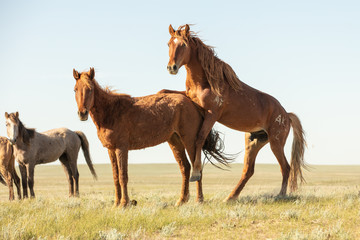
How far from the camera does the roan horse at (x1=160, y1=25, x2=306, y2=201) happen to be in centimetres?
847

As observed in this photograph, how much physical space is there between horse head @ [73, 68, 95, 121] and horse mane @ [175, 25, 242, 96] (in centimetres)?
202

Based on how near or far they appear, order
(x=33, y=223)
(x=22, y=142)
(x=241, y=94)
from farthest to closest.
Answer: (x=22, y=142), (x=241, y=94), (x=33, y=223)

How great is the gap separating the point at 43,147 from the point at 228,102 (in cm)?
725

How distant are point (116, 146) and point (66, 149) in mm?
7159

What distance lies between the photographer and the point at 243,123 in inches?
361

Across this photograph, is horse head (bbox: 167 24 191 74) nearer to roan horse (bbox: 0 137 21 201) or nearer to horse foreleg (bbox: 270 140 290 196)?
horse foreleg (bbox: 270 140 290 196)

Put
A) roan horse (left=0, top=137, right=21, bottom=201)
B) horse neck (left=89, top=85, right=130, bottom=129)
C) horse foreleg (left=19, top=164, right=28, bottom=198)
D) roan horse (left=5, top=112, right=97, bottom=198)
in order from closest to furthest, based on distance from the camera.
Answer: horse neck (left=89, top=85, right=130, bottom=129), roan horse (left=5, top=112, right=97, bottom=198), horse foreleg (left=19, top=164, right=28, bottom=198), roan horse (left=0, top=137, right=21, bottom=201)

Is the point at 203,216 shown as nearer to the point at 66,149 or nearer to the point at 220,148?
the point at 220,148

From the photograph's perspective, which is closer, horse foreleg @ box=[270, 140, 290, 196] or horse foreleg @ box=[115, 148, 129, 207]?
horse foreleg @ box=[115, 148, 129, 207]

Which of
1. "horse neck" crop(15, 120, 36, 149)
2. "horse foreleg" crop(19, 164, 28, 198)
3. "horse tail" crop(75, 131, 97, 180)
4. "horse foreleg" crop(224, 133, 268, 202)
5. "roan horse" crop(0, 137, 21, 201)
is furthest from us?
"horse tail" crop(75, 131, 97, 180)

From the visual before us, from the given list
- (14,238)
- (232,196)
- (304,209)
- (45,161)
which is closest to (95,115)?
(14,238)

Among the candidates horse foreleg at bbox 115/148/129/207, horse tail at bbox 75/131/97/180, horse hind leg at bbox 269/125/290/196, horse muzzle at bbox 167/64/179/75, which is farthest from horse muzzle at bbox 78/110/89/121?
horse tail at bbox 75/131/97/180

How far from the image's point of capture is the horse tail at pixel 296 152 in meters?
10.3

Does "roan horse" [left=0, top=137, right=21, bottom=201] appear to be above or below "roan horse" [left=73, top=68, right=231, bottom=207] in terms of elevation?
below
